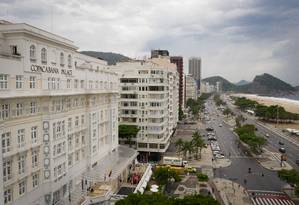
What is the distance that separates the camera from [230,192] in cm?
6881

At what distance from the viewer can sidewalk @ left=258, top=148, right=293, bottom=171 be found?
9064 centimetres

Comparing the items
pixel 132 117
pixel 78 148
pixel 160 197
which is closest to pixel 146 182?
pixel 78 148

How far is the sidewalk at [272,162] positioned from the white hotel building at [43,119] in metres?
54.0

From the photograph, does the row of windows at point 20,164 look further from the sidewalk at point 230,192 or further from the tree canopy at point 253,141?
the tree canopy at point 253,141

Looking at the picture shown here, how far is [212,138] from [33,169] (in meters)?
101

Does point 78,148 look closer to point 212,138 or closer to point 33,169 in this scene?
point 33,169

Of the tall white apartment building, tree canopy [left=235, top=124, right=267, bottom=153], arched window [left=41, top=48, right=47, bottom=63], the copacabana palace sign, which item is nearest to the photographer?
the copacabana palace sign

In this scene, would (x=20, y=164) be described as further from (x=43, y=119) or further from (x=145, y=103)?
(x=145, y=103)

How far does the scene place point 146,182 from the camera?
211 feet

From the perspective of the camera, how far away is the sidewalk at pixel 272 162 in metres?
90.6

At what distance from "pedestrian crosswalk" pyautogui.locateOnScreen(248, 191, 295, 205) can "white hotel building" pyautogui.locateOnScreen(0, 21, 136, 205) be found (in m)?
30.8

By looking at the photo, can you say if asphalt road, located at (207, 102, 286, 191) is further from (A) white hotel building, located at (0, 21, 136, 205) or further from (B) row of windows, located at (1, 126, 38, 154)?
(B) row of windows, located at (1, 126, 38, 154)

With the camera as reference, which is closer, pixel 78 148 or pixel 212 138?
pixel 78 148

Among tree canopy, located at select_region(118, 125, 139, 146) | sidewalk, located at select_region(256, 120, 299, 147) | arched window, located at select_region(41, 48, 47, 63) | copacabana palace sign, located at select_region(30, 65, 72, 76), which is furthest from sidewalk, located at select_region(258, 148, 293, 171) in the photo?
arched window, located at select_region(41, 48, 47, 63)
